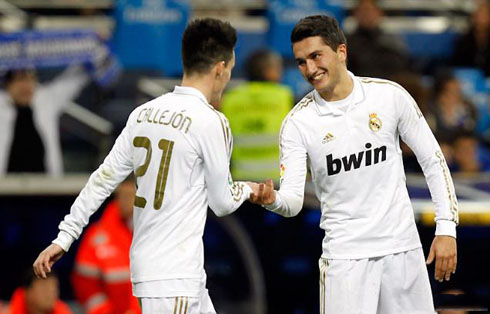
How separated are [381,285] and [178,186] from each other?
1.20m

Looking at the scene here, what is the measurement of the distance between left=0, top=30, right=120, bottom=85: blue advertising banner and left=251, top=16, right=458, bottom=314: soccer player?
481 centimetres

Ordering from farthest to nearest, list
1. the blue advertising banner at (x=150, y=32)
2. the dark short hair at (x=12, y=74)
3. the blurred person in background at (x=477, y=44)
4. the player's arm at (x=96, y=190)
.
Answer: the blurred person in background at (x=477, y=44), the blue advertising banner at (x=150, y=32), the dark short hair at (x=12, y=74), the player's arm at (x=96, y=190)

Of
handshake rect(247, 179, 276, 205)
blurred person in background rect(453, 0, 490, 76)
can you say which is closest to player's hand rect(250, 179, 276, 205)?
handshake rect(247, 179, 276, 205)

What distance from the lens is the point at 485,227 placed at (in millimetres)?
7844

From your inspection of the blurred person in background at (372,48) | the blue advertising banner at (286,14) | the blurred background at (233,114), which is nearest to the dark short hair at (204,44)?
the blurred background at (233,114)

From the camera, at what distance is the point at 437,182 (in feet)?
17.3

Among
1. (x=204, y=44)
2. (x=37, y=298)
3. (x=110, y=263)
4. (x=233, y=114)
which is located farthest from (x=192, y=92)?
(x=233, y=114)

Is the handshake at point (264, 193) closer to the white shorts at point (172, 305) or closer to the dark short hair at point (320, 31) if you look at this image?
the white shorts at point (172, 305)

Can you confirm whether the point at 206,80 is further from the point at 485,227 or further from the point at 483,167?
the point at 483,167

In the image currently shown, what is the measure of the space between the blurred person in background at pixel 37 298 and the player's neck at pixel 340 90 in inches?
117

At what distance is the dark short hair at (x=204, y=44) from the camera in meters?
5.04

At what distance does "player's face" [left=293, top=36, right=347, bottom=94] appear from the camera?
534 centimetres

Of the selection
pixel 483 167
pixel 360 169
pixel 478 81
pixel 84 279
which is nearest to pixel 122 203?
pixel 84 279

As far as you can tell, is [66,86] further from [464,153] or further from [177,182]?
[177,182]
